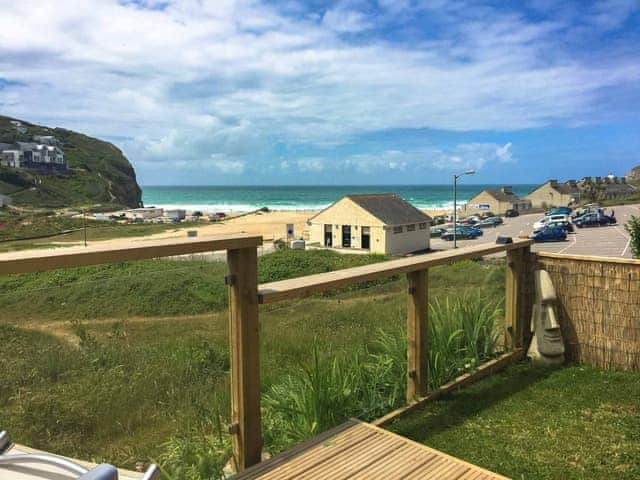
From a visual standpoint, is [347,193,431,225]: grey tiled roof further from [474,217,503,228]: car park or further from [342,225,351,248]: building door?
[474,217,503,228]: car park

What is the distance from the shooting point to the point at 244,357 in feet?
9.23

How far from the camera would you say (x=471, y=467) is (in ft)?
9.03

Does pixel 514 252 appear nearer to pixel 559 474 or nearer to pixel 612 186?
pixel 559 474

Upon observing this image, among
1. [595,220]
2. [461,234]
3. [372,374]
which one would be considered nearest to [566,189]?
[595,220]

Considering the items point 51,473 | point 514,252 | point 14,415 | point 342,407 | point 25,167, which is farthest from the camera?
point 25,167

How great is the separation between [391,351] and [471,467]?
4.40ft

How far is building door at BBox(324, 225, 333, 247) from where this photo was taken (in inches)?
1672

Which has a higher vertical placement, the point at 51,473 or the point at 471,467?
the point at 51,473

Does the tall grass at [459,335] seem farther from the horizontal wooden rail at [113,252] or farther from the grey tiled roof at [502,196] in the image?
the grey tiled roof at [502,196]

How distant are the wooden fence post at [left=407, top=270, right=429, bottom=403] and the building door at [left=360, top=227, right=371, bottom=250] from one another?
116ft

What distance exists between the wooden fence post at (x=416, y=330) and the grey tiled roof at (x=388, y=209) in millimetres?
35010

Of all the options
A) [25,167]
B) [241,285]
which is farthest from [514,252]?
[25,167]

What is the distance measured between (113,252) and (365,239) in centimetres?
3779

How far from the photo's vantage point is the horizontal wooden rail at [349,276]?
297 cm
